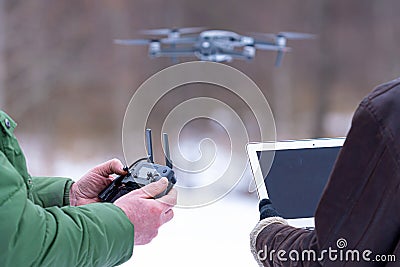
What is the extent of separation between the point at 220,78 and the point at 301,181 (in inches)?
19.5

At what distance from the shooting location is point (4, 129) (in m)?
0.64

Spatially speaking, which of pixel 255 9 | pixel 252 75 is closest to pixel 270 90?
pixel 252 75

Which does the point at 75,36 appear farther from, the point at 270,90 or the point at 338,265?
the point at 338,265

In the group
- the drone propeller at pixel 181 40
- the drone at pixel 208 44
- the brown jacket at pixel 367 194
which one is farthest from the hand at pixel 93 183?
the drone propeller at pixel 181 40

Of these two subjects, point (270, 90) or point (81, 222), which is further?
point (270, 90)

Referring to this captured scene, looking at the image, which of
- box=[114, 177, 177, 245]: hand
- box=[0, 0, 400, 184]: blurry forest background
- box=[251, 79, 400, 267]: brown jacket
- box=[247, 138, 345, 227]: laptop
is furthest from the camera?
box=[0, 0, 400, 184]: blurry forest background

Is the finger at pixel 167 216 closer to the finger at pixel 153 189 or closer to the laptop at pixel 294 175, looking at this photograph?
the finger at pixel 153 189

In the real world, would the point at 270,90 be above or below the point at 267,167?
below

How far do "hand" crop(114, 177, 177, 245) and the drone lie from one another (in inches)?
110

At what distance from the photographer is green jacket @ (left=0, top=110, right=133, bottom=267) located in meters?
0.56

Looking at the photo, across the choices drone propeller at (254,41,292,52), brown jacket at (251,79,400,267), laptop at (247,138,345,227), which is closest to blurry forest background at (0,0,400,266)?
drone propeller at (254,41,292,52)

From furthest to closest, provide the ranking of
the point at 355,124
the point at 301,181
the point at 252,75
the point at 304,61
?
the point at 304,61
the point at 252,75
the point at 301,181
the point at 355,124

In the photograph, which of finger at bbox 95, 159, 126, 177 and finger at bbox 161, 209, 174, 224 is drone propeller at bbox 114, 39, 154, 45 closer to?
finger at bbox 95, 159, 126, 177

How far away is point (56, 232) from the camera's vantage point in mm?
613
